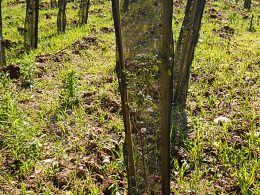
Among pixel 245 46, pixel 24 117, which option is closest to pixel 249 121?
pixel 24 117

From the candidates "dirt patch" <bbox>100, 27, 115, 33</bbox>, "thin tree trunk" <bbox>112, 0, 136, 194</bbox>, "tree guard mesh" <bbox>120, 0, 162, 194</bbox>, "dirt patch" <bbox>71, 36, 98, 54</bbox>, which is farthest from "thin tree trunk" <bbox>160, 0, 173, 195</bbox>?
"dirt patch" <bbox>100, 27, 115, 33</bbox>

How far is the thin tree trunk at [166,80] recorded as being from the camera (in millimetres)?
1674

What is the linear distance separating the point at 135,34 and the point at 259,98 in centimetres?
313

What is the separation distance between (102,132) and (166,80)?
204 cm

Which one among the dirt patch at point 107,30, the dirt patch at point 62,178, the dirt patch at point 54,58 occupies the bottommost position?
→ the dirt patch at point 62,178

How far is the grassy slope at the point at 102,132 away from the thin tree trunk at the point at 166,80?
2.82ft

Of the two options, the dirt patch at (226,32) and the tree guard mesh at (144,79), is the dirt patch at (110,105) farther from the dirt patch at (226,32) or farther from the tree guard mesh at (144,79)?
the dirt patch at (226,32)

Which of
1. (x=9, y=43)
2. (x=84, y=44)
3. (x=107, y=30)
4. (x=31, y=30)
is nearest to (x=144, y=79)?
(x=84, y=44)

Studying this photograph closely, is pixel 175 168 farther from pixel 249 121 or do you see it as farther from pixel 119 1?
pixel 119 1

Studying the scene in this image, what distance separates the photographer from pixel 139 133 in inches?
82.0

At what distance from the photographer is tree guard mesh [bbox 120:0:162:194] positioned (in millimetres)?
1825

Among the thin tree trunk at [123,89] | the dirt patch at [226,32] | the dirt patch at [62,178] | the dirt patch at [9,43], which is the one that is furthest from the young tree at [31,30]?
the thin tree trunk at [123,89]

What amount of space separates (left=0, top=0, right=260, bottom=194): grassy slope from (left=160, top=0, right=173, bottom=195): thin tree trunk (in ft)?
2.82

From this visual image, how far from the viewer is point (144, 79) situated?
1.93 m
